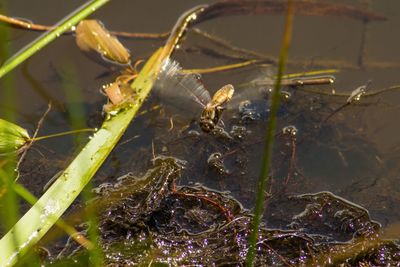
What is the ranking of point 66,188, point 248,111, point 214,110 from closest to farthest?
point 66,188 < point 214,110 < point 248,111

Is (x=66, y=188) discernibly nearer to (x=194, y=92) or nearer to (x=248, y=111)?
(x=194, y=92)

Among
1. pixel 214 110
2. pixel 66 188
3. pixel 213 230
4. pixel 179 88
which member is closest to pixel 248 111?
pixel 214 110

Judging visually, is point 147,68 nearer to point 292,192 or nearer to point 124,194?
point 124,194

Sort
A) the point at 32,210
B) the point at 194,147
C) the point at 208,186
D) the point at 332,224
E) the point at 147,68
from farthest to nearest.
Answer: the point at 147,68 < the point at 194,147 < the point at 208,186 < the point at 332,224 < the point at 32,210

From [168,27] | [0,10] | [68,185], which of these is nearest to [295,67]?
[168,27]

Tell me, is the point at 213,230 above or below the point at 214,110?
below

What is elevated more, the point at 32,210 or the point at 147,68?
the point at 147,68

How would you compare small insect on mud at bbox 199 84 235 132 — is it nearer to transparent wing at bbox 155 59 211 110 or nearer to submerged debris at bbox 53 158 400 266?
transparent wing at bbox 155 59 211 110

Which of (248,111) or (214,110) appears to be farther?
(248,111)
